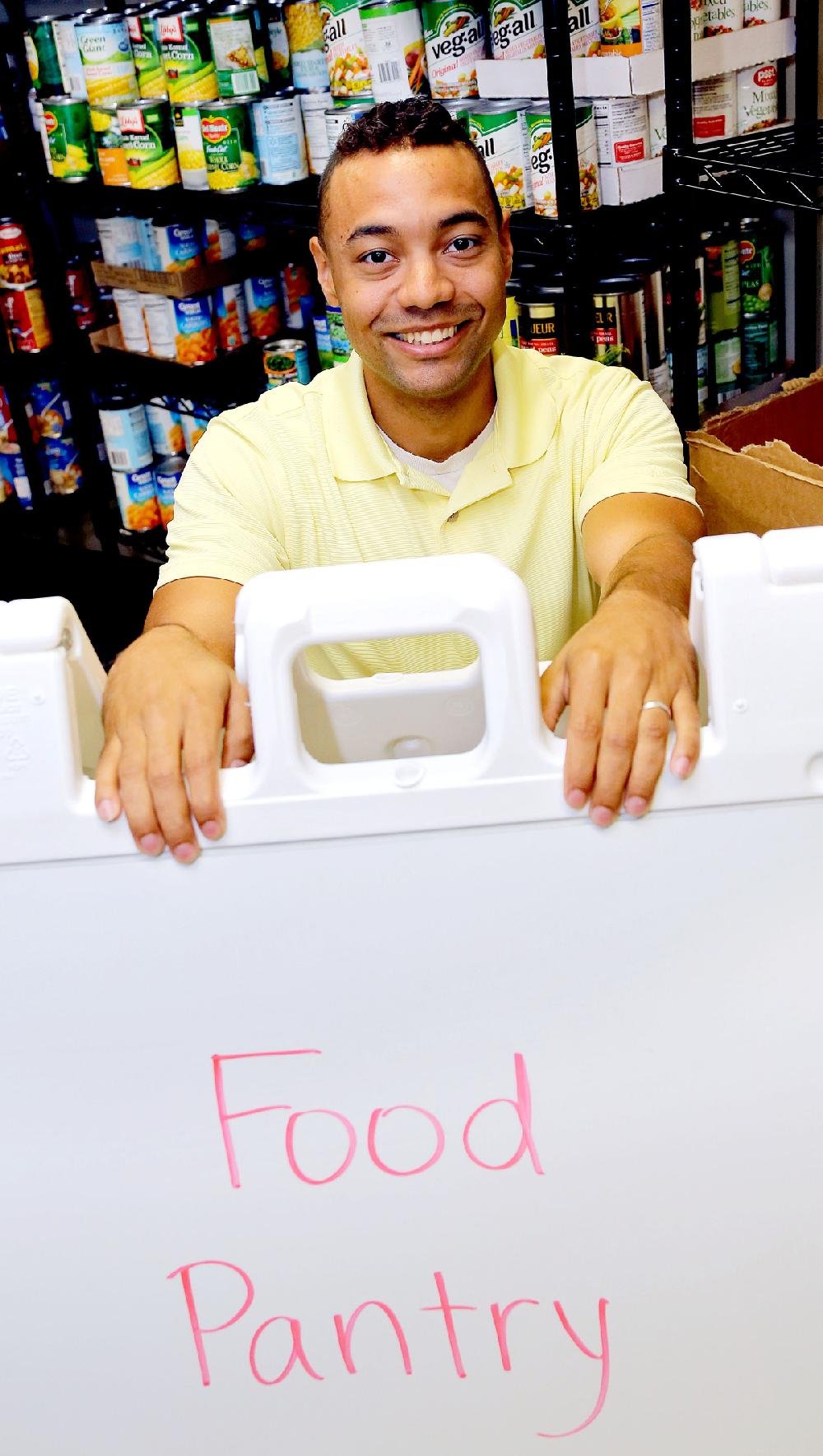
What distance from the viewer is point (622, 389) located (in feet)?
4.69

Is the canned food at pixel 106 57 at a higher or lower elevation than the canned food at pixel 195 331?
higher

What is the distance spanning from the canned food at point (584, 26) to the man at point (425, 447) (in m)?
0.79

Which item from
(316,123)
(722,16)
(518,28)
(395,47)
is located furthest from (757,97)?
(316,123)

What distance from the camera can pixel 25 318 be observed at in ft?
10.3

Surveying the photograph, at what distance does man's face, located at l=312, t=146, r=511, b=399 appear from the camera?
1.30m

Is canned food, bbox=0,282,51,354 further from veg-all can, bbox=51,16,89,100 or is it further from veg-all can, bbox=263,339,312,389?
veg-all can, bbox=263,339,312,389

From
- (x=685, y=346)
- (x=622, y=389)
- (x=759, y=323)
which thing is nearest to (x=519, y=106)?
(x=685, y=346)

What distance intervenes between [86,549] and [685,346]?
182 centimetres

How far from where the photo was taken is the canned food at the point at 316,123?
7.93 ft

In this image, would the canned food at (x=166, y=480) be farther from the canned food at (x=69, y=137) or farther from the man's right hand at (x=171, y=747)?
the man's right hand at (x=171, y=747)

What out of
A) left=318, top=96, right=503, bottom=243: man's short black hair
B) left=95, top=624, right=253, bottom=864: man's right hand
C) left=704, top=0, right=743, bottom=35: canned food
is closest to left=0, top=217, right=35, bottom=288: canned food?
left=704, top=0, right=743, bottom=35: canned food

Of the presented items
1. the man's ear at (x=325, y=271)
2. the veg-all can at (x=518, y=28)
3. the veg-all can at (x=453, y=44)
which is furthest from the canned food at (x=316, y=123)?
the man's ear at (x=325, y=271)

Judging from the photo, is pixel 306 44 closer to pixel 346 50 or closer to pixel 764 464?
pixel 346 50

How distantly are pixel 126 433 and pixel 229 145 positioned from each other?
78cm
